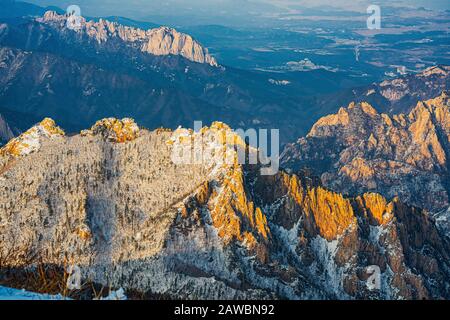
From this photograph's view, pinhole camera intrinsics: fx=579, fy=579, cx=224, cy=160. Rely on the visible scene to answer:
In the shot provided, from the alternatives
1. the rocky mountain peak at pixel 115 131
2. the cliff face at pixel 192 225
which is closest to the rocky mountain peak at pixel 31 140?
the cliff face at pixel 192 225

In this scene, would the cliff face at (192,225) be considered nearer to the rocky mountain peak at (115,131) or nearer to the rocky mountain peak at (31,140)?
the rocky mountain peak at (115,131)

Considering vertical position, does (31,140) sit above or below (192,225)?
above

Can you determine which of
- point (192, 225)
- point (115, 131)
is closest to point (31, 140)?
point (115, 131)

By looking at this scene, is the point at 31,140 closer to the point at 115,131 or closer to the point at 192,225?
the point at 115,131

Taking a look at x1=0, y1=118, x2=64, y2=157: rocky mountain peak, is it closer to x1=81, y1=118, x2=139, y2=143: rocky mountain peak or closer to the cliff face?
the cliff face
